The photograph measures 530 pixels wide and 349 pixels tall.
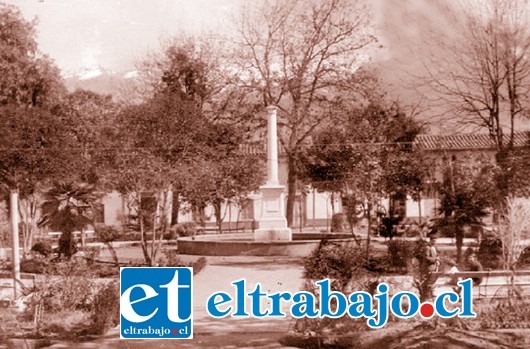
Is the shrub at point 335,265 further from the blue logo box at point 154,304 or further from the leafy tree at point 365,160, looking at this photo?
the leafy tree at point 365,160

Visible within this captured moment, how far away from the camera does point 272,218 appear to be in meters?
20.6

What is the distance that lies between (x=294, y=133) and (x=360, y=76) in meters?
3.10

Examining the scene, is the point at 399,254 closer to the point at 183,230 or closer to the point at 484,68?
the point at 484,68

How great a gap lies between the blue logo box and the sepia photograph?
19 millimetres

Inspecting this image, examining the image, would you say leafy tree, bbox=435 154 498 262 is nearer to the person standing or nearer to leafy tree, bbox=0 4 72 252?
the person standing

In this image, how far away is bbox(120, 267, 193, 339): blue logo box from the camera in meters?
6.89

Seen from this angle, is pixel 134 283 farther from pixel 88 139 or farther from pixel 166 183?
pixel 88 139

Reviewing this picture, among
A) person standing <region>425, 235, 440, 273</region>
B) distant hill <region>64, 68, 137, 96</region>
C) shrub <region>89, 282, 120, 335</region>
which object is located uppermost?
distant hill <region>64, 68, 137, 96</region>

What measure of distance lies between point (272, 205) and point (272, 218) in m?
0.41

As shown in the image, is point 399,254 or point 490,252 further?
point 399,254

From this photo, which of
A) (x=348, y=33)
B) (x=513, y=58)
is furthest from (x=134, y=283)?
(x=348, y=33)

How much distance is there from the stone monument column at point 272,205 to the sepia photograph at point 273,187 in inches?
2.1

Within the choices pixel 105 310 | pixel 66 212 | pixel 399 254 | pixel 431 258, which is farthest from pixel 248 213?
pixel 105 310

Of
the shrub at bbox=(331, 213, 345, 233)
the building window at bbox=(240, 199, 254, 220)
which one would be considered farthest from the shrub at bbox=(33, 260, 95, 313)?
the building window at bbox=(240, 199, 254, 220)
